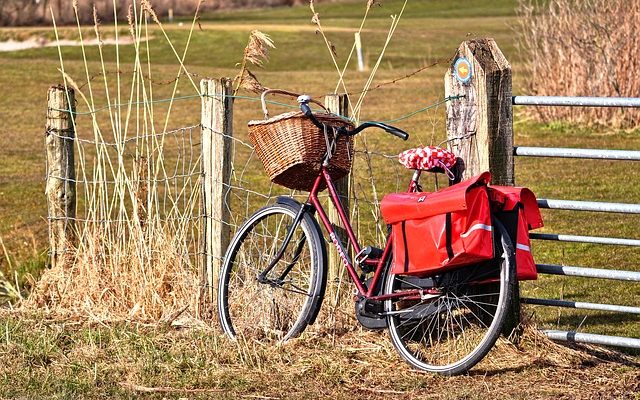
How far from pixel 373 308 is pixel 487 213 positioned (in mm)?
924

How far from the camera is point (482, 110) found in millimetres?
6309

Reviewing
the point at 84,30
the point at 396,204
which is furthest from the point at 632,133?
the point at 84,30

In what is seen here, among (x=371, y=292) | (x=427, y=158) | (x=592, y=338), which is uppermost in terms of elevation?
(x=427, y=158)

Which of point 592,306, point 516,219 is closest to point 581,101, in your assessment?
point 516,219

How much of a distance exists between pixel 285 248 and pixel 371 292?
0.61 metres

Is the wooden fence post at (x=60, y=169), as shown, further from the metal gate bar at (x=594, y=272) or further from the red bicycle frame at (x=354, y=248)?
the metal gate bar at (x=594, y=272)

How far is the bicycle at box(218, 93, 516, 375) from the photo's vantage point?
5840 mm

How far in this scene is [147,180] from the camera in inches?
302

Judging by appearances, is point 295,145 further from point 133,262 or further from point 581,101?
point 133,262

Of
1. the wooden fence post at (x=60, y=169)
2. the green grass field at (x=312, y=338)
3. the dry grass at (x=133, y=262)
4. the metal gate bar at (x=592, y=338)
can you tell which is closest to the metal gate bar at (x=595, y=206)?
the metal gate bar at (x=592, y=338)

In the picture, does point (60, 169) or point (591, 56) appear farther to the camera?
point (591, 56)

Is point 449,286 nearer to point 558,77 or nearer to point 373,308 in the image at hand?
point 373,308

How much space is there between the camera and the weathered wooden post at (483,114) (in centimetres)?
630

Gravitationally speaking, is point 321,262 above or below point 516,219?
below
